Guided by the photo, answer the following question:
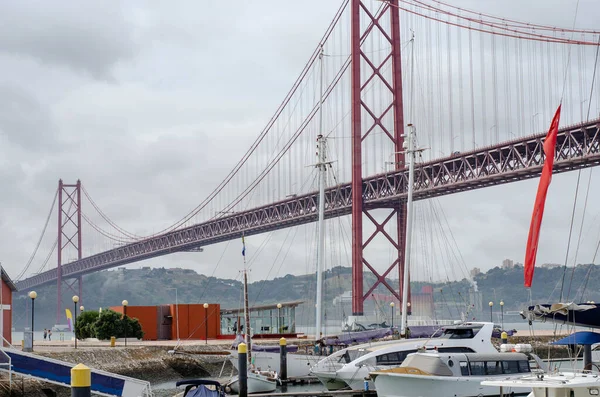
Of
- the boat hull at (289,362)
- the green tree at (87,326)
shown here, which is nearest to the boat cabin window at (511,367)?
the boat hull at (289,362)

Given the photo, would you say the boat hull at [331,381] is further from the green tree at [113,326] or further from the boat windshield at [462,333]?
the green tree at [113,326]

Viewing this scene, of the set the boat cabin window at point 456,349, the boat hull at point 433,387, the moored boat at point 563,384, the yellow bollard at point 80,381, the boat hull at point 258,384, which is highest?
the yellow bollard at point 80,381

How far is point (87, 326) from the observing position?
54.7 m

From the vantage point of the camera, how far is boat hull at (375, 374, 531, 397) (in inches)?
1061

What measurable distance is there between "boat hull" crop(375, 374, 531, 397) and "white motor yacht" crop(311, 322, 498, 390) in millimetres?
4957

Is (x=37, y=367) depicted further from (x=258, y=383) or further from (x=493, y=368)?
(x=493, y=368)

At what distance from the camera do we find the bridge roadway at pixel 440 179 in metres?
55.2

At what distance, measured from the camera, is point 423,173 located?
65.8 m

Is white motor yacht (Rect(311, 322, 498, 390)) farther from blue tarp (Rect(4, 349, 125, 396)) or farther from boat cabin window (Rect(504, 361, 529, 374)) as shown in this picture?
blue tarp (Rect(4, 349, 125, 396))

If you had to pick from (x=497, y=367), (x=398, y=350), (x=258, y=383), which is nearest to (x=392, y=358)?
(x=398, y=350)

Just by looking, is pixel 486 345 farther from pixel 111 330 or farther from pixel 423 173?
pixel 423 173

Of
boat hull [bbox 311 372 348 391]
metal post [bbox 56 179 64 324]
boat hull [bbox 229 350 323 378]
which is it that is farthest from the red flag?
metal post [bbox 56 179 64 324]

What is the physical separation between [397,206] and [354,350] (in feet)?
104

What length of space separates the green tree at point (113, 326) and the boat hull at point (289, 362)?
16132 millimetres
